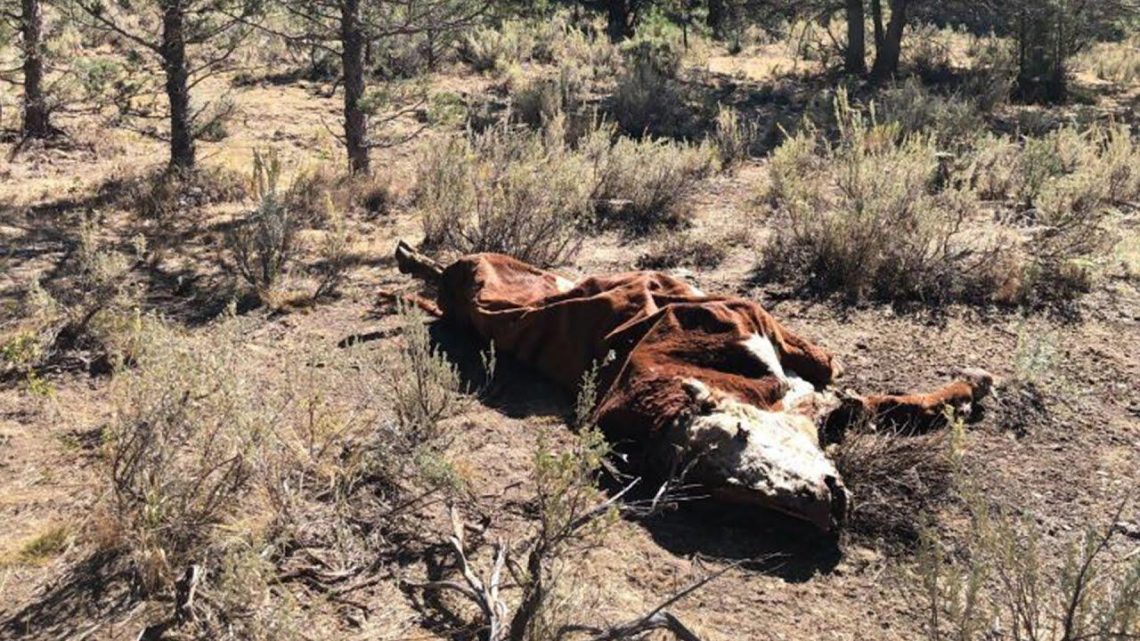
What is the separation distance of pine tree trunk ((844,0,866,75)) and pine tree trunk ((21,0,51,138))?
1117 cm

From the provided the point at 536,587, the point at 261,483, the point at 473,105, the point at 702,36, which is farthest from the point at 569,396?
the point at 702,36

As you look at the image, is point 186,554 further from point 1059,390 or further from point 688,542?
point 1059,390

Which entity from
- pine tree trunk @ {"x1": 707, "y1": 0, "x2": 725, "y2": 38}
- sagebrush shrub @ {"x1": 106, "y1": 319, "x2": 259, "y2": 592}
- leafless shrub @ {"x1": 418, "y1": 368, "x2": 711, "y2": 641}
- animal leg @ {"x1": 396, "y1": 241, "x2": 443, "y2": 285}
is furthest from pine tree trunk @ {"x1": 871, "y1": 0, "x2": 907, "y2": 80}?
sagebrush shrub @ {"x1": 106, "y1": 319, "x2": 259, "y2": 592}

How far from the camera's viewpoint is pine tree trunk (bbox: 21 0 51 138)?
8750mm

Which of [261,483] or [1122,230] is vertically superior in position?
[1122,230]

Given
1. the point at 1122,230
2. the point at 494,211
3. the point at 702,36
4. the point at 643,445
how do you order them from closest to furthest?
the point at 643,445
the point at 494,211
the point at 1122,230
the point at 702,36

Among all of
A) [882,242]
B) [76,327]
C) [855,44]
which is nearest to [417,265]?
[76,327]

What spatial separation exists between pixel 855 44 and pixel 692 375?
41.3ft

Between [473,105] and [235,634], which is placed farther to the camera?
[473,105]

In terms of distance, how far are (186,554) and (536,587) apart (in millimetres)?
1291

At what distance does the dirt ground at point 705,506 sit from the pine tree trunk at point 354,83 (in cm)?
102

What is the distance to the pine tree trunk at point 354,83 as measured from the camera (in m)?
7.91

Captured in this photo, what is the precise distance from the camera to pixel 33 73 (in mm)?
9523

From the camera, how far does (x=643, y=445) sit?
162 inches
